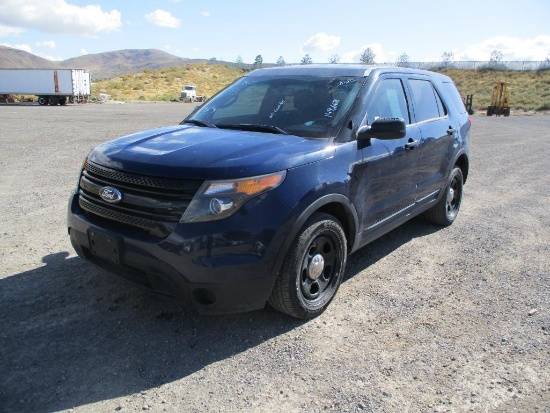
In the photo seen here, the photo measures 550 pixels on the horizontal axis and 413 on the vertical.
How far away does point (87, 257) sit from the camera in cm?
347

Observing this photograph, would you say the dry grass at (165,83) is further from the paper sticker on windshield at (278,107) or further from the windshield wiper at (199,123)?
the paper sticker on windshield at (278,107)

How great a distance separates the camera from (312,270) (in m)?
3.51

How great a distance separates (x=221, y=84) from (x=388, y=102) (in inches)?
2700

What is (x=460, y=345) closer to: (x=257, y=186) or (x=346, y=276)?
(x=346, y=276)

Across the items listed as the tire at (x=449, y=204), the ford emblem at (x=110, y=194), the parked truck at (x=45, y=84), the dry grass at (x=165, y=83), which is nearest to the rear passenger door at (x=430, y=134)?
the tire at (x=449, y=204)

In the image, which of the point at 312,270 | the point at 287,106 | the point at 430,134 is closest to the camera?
the point at 312,270

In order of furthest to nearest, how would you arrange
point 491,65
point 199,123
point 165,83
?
point 491,65
point 165,83
point 199,123

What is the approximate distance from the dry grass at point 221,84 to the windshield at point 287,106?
132 feet

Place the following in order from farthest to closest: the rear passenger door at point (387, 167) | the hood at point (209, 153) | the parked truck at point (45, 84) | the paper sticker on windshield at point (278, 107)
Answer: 1. the parked truck at point (45, 84)
2. the paper sticker on windshield at point (278, 107)
3. the rear passenger door at point (387, 167)
4. the hood at point (209, 153)

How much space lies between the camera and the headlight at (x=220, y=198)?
9.52ft

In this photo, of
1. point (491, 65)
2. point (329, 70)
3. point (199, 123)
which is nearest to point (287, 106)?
point (329, 70)

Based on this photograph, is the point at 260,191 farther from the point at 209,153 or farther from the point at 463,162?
the point at 463,162

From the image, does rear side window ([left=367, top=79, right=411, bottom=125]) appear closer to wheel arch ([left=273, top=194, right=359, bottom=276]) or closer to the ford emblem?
wheel arch ([left=273, top=194, right=359, bottom=276])

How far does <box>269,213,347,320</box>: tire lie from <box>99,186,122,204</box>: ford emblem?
4.00 feet
